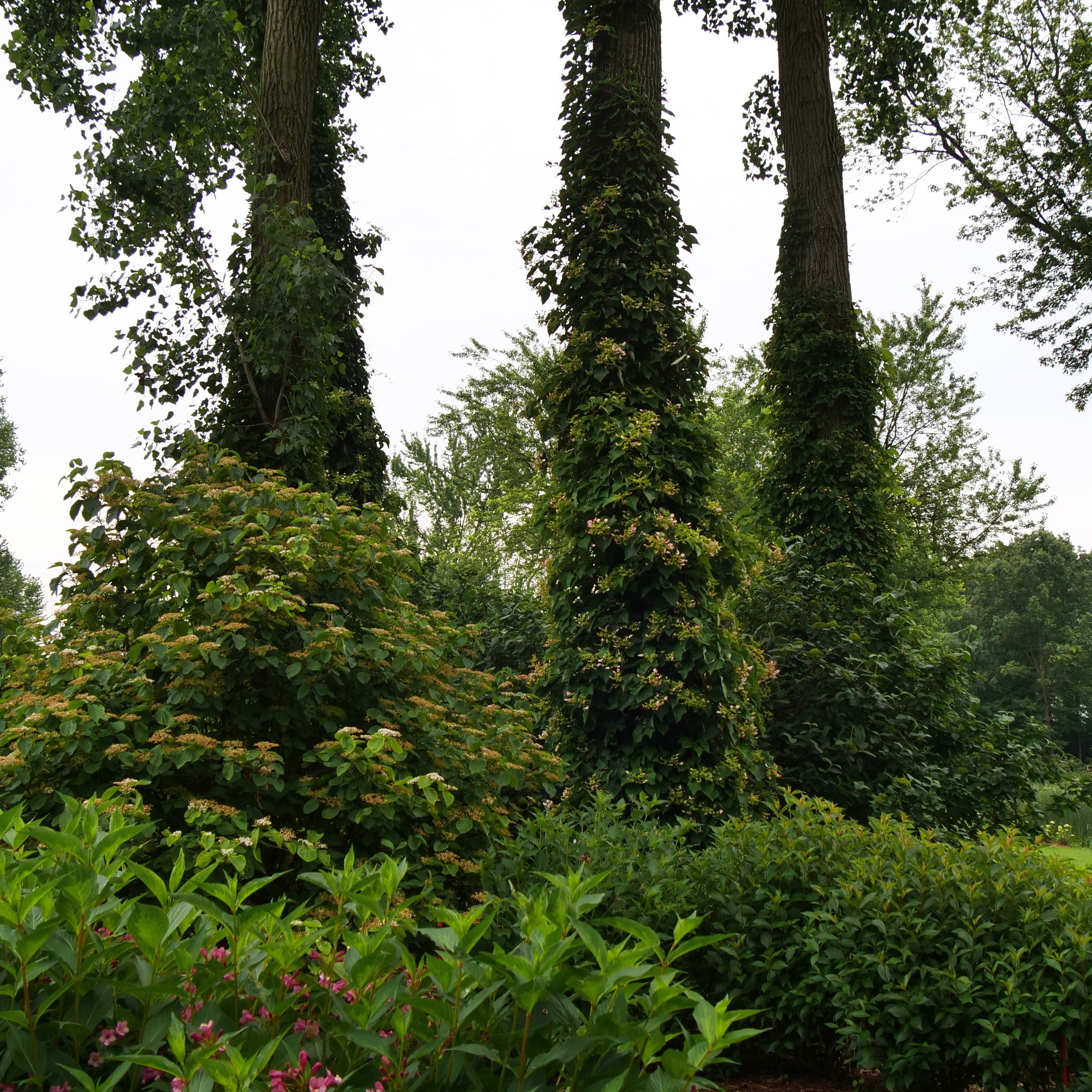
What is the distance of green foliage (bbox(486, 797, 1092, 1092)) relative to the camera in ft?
10.2

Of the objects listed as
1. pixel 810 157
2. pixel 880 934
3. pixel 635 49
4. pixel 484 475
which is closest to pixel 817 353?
pixel 810 157

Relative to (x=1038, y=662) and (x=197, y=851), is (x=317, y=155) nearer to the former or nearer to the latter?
(x=197, y=851)

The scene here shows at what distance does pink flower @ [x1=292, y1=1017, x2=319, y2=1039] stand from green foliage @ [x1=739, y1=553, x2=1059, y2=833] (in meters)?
5.12

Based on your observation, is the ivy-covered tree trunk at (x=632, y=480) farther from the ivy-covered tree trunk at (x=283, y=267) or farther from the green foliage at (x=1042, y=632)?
the green foliage at (x=1042, y=632)

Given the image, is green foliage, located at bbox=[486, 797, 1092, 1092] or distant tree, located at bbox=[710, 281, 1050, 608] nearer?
green foliage, located at bbox=[486, 797, 1092, 1092]

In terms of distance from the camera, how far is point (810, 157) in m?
10.6

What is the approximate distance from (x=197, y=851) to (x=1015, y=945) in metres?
3.00

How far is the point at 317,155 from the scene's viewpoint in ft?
40.4

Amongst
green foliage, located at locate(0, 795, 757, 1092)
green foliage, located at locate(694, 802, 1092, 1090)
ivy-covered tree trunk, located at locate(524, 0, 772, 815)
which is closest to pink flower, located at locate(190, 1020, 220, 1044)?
green foliage, located at locate(0, 795, 757, 1092)

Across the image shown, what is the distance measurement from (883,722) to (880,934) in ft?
11.6

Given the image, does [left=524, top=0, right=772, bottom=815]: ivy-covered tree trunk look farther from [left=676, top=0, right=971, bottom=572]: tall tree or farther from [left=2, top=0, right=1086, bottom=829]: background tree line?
[left=676, top=0, right=971, bottom=572]: tall tree

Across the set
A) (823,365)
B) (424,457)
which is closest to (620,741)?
(823,365)

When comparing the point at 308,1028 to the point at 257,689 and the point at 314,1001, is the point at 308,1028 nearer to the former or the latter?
the point at 314,1001

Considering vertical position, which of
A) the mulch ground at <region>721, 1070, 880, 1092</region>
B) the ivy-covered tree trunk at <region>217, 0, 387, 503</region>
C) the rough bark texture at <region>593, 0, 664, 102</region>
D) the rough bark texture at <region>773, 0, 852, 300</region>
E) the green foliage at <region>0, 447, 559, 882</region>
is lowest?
the mulch ground at <region>721, 1070, 880, 1092</region>
